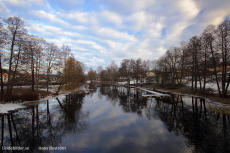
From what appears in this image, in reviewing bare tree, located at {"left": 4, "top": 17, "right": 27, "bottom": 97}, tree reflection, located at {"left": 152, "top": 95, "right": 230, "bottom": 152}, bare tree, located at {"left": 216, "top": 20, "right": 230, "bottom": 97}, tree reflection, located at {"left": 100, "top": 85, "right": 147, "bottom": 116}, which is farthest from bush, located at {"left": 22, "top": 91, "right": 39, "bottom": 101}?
bare tree, located at {"left": 216, "top": 20, "right": 230, "bottom": 97}

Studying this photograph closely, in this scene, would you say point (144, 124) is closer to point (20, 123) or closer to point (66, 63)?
point (20, 123)

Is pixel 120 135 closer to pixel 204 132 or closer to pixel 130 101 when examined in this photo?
pixel 204 132

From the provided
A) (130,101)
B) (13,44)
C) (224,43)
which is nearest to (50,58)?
(13,44)

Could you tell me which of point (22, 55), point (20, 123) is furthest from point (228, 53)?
point (22, 55)

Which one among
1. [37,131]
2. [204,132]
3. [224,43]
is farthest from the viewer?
[224,43]

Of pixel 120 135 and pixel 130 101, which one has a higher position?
pixel 120 135

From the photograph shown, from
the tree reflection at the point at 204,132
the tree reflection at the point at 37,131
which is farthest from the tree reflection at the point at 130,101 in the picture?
the tree reflection at the point at 37,131

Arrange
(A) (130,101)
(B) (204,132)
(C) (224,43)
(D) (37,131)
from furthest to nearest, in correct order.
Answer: (A) (130,101)
(C) (224,43)
(D) (37,131)
(B) (204,132)

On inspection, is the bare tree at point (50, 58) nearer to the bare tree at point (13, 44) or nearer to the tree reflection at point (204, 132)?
the bare tree at point (13, 44)

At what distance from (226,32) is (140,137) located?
2116cm

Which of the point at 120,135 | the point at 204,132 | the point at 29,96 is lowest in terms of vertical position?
the point at 120,135

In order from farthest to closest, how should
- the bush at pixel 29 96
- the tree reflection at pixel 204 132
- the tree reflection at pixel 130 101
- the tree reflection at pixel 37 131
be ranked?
Answer: 1. the bush at pixel 29 96
2. the tree reflection at pixel 130 101
3. the tree reflection at pixel 37 131
4. the tree reflection at pixel 204 132

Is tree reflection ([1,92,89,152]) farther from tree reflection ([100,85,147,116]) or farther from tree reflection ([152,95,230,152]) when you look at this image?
tree reflection ([152,95,230,152])

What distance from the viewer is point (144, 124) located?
11227 mm
